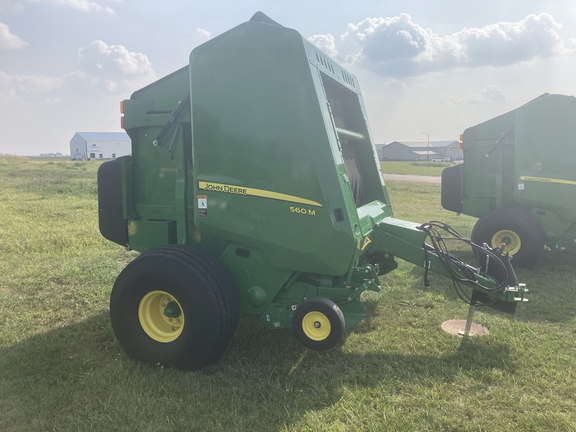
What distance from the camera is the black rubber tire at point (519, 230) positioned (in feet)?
20.1

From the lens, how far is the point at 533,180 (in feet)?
20.4

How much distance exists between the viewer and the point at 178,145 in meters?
3.72

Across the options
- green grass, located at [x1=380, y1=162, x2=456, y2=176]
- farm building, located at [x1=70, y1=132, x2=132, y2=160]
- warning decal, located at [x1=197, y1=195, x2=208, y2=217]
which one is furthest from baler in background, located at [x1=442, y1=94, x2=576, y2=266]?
farm building, located at [x1=70, y1=132, x2=132, y2=160]

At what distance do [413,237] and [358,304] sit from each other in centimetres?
80

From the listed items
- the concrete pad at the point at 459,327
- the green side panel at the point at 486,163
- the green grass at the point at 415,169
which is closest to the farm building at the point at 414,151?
the green grass at the point at 415,169

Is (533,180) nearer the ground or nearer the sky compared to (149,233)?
nearer the sky

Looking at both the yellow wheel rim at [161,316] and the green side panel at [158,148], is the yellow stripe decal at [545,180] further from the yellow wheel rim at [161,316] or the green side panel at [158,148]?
the yellow wheel rim at [161,316]

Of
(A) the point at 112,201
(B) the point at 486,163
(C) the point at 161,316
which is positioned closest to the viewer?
(C) the point at 161,316

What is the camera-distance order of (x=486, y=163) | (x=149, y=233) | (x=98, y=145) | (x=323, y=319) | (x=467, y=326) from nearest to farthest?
(x=323, y=319) → (x=467, y=326) → (x=149, y=233) → (x=486, y=163) → (x=98, y=145)

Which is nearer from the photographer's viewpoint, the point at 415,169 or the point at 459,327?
the point at 459,327

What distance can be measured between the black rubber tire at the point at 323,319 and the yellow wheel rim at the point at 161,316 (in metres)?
0.87

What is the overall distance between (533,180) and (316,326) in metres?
4.64

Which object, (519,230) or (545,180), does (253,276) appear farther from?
(545,180)

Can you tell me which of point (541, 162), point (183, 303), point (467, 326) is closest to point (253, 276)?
point (183, 303)
